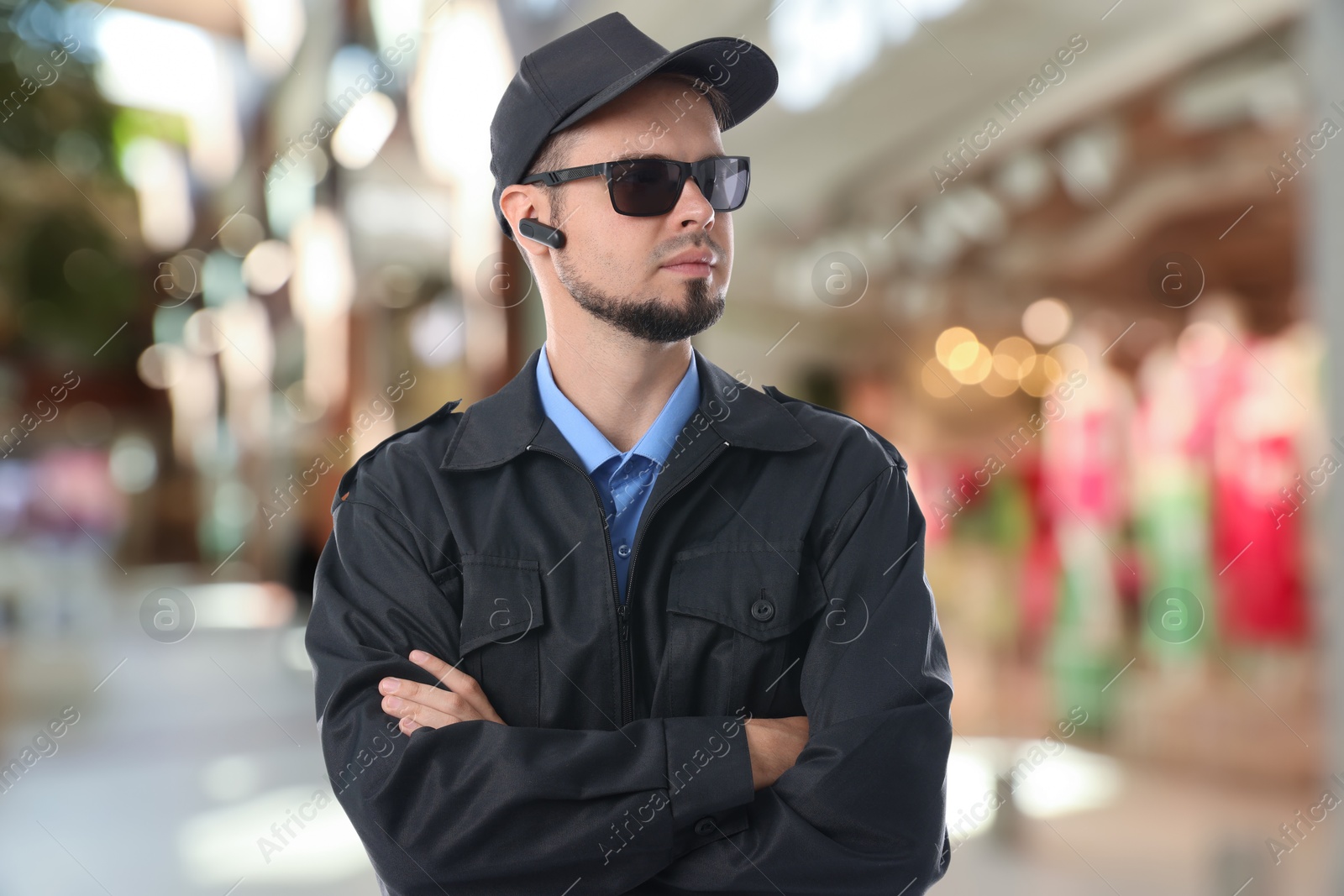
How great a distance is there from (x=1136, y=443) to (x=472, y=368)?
126 inches

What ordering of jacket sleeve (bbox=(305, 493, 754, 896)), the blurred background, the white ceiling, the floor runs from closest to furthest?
jacket sleeve (bbox=(305, 493, 754, 896)), the floor, the blurred background, the white ceiling

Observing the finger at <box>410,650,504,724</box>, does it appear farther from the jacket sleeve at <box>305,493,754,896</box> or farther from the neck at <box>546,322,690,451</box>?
the neck at <box>546,322,690,451</box>

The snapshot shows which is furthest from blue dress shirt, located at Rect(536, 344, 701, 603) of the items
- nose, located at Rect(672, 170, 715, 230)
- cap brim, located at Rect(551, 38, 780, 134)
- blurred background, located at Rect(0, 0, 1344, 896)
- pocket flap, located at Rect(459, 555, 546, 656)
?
blurred background, located at Rect(0, 0, 1344, 896)

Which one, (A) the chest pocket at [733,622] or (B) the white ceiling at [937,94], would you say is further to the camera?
(B) the white ceiling at [937,94]

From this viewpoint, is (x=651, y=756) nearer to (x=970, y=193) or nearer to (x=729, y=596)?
(x=729, y=596)

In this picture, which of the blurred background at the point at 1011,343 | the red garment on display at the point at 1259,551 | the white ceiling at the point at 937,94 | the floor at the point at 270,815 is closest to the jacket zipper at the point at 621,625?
the blurred background at the point at 1011,343

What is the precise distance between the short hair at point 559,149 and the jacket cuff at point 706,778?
22.9 inches

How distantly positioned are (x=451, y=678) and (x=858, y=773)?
45 centimetres

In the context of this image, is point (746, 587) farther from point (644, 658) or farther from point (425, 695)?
point (425, 695)

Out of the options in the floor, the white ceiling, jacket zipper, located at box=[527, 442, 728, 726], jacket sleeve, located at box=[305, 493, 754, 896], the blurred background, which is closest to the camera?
jacket sleeve, located at box=[305, 493, 754, 896]

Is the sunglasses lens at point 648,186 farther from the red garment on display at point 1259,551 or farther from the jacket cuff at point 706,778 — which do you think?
the red garment on display at point 1259,551

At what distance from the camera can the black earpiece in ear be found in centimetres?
127

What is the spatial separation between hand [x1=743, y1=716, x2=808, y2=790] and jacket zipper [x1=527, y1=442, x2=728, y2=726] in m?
0.14

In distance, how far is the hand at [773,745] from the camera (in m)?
1.21
